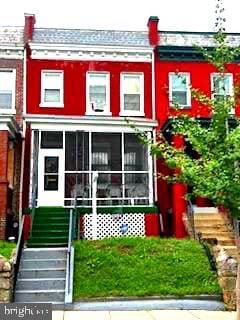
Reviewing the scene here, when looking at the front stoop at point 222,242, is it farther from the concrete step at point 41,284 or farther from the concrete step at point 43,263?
the concrete step at point 43,263

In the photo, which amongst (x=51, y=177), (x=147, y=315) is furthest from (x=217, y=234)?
(x=147, y=315)

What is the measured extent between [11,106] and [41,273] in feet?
34.8

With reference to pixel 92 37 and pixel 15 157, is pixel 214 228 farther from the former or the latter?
pixel 92 37

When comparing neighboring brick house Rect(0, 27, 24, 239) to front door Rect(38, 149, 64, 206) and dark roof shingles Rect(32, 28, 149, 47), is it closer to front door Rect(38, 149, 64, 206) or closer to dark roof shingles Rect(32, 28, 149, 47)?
dark roof shingles Rect(32, 28, 149, 47)

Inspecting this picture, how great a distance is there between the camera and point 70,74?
858 inches

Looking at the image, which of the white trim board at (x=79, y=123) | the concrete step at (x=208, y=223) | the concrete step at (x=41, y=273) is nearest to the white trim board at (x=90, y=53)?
the white trim board at (x=79, y=123)

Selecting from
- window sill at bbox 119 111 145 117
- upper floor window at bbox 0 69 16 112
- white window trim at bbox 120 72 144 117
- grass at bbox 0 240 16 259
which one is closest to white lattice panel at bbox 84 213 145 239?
grass at bbox 0 240 16 259

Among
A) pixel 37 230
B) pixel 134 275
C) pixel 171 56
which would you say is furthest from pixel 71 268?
pixel 171 56

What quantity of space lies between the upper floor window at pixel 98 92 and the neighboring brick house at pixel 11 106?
3014 millimetres

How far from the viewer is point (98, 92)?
2200 centimetres

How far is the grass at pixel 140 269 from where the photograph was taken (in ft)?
38.0

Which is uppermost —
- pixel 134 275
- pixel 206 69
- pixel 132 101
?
pixel 206 69

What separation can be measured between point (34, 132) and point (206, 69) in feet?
28.1

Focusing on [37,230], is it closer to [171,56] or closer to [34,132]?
[34,132]
